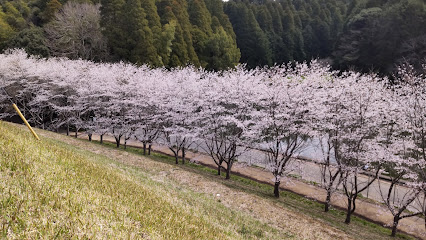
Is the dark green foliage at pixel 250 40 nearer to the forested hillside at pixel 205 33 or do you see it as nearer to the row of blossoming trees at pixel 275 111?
the forested hillside at pixel 205 33

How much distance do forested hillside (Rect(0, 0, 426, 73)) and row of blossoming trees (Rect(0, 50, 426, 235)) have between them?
8.04m

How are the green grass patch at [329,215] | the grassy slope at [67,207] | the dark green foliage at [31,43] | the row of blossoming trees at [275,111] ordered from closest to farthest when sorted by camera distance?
the grassy slope at [67,207] → the green grass patch at [329,215] → the row of blossoming trees at [275,111] → the dark green foliage at [31,43]

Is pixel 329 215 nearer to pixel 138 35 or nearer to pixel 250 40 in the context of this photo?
pixel 138 35

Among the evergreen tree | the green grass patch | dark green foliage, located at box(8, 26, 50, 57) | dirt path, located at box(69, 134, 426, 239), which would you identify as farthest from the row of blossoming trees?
the evergreen tree

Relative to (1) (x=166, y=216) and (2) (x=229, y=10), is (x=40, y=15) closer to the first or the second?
(2) (x=229, y=10)

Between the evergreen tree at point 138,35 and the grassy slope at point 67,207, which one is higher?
the evergreen tree at point 138,35

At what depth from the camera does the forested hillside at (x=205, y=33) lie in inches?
1419

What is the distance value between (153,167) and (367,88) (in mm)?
12783

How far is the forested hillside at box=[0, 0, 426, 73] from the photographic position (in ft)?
118

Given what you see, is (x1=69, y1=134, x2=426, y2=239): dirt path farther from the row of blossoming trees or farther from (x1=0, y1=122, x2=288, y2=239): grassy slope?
(x1=0, y1=122, x2=288, y2=239): grassy slope

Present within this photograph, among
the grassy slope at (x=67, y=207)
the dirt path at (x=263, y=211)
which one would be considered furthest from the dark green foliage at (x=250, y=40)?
the grassy slope at (x=67, y=207)

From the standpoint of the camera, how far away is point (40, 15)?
44562mm

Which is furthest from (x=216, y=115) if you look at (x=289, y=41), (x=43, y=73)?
(x=289, y=41)

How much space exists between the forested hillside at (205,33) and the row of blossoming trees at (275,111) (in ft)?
26.4
